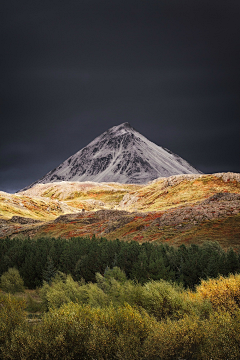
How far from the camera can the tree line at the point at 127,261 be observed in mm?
39812

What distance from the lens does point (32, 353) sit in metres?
18.0

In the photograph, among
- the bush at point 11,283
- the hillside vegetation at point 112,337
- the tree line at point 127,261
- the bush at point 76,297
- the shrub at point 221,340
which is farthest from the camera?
the bush at point 11,283

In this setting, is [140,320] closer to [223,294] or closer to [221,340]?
[221,340]

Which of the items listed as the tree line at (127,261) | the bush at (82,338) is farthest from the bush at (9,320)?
the tree line at (127,261)

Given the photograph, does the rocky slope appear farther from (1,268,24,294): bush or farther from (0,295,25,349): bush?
(0,295,25,349): bush

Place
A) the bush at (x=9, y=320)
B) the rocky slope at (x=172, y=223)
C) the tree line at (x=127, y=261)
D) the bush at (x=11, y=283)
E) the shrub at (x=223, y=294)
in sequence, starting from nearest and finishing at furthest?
1. the bush at (x=9, y=320)
2. the shrub at (x=223, y=294)
3. the tree line at (x=127, y=261)
4. the bush at (x=11, y=283)
5. the rocky slope at (x=172, y=223)

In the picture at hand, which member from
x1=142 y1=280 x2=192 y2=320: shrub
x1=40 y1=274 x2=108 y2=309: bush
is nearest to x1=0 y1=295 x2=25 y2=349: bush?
x1=40 y1=274 x2=108 y2=309: bush

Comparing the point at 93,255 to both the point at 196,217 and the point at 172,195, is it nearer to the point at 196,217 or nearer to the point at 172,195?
the point at 196,217

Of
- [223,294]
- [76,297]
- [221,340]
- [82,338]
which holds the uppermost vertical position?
[82,338]

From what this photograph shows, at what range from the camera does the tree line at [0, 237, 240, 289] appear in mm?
39812

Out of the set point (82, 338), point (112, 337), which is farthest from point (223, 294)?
point (82, 338)

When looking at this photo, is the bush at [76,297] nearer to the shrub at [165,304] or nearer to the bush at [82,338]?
the shrub at [165,304]

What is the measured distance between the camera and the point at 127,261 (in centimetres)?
4741

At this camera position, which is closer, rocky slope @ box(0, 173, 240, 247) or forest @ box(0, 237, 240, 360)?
forest @ box(0, 237, 240, 360)
